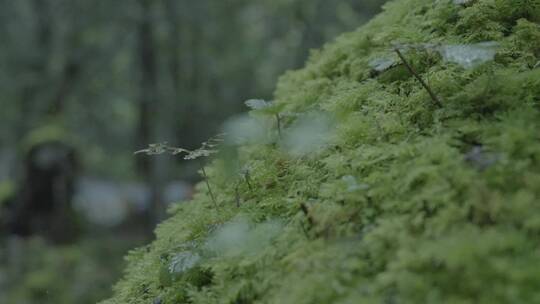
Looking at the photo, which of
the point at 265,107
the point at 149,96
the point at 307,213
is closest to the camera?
the point at 307,213

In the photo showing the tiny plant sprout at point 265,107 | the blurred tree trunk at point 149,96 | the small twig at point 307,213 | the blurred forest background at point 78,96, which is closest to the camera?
the small twig at point 307,213

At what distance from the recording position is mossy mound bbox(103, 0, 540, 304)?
108 centimetres

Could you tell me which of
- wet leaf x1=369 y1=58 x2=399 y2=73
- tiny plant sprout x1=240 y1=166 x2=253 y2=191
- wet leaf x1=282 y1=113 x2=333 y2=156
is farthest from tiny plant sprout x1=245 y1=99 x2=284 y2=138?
wet leaf x1=369 y1=58 x2=399 y2=73

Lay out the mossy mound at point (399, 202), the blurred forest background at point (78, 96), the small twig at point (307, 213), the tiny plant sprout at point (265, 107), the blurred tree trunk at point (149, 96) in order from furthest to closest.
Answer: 1. the blurred tree trunk at point (149, 96)
2. the blurred forest background at point (78, 96)
3. the tiny plant sprout at point (265, 107)
4. the small twig at point (307, 213)
5. the mossy mound at point (399, 202)

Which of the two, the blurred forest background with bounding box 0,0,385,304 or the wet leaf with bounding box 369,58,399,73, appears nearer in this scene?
the wet leaf with bounding box 369,58,399,73

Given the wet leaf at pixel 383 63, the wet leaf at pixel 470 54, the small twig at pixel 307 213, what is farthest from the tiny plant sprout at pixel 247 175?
the wet leaf at pixel 470 54

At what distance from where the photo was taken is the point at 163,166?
11.0 m

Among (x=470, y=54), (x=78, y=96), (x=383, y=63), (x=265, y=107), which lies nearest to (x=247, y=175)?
(x=265, y=107)

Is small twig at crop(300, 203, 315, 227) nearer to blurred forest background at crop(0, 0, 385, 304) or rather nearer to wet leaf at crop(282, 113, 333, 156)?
wet leaf at crop(282, 113, 333, 156)

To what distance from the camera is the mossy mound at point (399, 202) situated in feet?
3.53

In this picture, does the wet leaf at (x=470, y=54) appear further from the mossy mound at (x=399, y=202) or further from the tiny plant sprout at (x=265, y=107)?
the tiny plant sprout at (x=265, y=107)

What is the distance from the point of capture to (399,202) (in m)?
1.31

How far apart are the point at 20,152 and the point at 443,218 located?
10.8 meters

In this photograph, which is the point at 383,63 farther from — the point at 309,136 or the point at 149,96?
the point at 149,96
